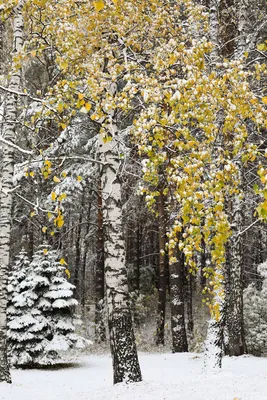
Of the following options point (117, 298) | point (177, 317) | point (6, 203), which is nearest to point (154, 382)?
point (117, 298)

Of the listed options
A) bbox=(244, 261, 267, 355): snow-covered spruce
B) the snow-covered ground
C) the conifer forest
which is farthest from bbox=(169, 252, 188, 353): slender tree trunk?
bbox=(244, 261, 267, 355): snow-covered spruce

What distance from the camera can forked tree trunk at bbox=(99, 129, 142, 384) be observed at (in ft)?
24.8

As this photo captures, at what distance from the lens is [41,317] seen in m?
13.5

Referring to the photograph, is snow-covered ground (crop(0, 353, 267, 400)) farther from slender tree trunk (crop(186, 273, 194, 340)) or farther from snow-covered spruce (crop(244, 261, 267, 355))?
slender tree trunk (crop(186, 273, 194, 340))

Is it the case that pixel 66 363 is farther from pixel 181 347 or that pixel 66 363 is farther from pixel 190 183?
pixel 190 183

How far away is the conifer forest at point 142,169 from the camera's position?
4625mm

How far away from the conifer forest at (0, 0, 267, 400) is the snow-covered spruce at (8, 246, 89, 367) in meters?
0.05

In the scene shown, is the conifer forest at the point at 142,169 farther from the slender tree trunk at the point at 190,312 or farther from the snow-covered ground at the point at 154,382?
the slender tree trunk at the point at 190,312

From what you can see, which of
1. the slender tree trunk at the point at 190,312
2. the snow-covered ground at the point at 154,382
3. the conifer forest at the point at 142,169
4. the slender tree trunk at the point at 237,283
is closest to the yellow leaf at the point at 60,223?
the conifer forest at the point at 142,169

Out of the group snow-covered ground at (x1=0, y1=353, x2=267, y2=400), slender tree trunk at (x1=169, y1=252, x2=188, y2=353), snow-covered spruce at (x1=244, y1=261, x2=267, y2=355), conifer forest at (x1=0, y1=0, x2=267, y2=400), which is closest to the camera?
conifer forest at (x1=0, y1=0, x2=267, y2=400)

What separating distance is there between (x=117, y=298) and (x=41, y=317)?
6732 mm

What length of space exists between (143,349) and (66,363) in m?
3.68

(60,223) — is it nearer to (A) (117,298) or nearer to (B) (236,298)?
(A) (117,298)

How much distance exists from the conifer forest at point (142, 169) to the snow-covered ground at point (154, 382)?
6 centimetres
